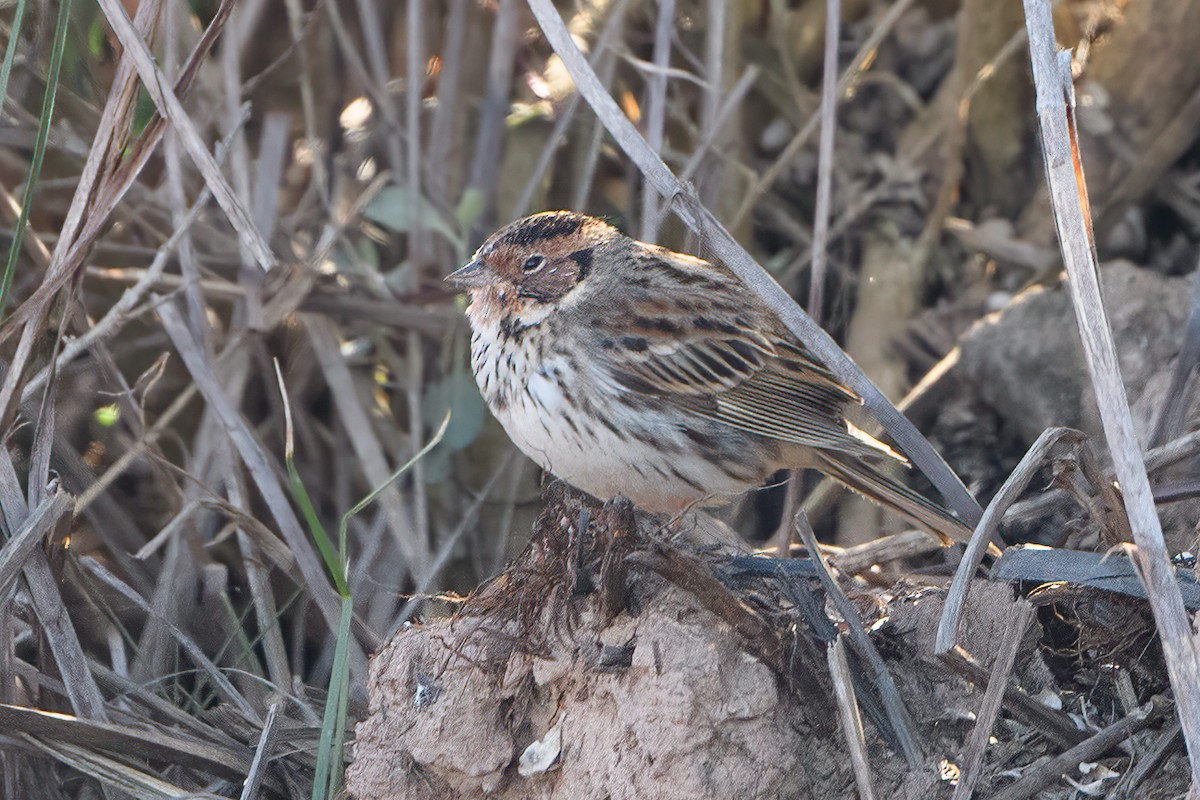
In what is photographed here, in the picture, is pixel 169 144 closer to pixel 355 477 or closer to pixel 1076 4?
pixel 355 477

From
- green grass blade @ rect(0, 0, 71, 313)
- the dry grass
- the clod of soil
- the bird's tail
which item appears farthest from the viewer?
the bird's tail

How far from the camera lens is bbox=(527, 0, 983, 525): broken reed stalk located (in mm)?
2807

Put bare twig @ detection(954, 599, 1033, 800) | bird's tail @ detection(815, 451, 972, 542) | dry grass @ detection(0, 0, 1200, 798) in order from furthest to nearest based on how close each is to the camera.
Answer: bird's tail @ detection(815, 451, 972, 542) → dry grass @ detection(0, 0, 1200, 798) → bare twig @ detection(954, 599, 1033, 800)

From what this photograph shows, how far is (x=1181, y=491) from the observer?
2969 millimetres

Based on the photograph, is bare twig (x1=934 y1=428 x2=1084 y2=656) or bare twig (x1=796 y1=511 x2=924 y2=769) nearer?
bare twig (x1=934 y1=428 x2=1084 y2=656)

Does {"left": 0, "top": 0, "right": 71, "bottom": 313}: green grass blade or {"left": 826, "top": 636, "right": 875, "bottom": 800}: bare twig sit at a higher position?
{"left": 0, "top": 0, "right": 71, "bottom": 313}: green grass blade

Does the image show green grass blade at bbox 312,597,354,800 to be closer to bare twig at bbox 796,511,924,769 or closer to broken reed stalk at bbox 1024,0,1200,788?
bare twig at bbox 796,511,924,769

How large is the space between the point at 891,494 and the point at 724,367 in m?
0.50

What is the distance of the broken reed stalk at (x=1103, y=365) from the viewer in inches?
82.4

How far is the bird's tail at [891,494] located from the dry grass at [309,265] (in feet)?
1.47

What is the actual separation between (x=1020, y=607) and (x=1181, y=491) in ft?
2.19

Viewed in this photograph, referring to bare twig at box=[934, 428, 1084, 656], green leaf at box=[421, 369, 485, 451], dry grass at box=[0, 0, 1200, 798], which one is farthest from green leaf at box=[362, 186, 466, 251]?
bare twig at box=[934, 428, 1084, 656]

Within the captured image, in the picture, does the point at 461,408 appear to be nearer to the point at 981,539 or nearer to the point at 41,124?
the point at 41,124

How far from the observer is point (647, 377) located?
134 inches
